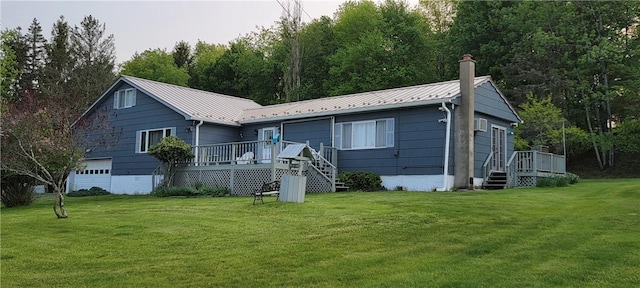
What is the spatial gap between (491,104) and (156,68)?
129 feet

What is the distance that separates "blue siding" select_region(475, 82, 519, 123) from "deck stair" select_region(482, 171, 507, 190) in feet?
7.02

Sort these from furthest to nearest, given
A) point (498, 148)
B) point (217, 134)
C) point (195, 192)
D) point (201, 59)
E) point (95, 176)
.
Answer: point (201, 59), point (95, 176), point (217, 134), point (498, 148), point (195, 192)

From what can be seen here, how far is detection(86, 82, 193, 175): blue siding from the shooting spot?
73.0 feet

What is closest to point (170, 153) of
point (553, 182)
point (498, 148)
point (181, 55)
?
point (498, 148)

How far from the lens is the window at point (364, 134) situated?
59.1ft

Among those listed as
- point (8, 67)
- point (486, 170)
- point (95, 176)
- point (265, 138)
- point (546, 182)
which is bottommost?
point (95, 176)

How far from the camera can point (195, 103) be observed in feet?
76.3

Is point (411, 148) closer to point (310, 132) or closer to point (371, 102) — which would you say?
point (371, 102)

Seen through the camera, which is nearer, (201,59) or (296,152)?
(296,152)

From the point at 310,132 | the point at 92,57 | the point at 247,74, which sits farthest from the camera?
the point at 247,74

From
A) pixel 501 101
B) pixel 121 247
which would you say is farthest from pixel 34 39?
pixel 121 247

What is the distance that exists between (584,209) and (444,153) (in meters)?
6.47

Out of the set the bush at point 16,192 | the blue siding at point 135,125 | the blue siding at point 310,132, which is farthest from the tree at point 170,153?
the bush at point 16,192

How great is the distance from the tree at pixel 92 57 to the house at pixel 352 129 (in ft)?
63.7
